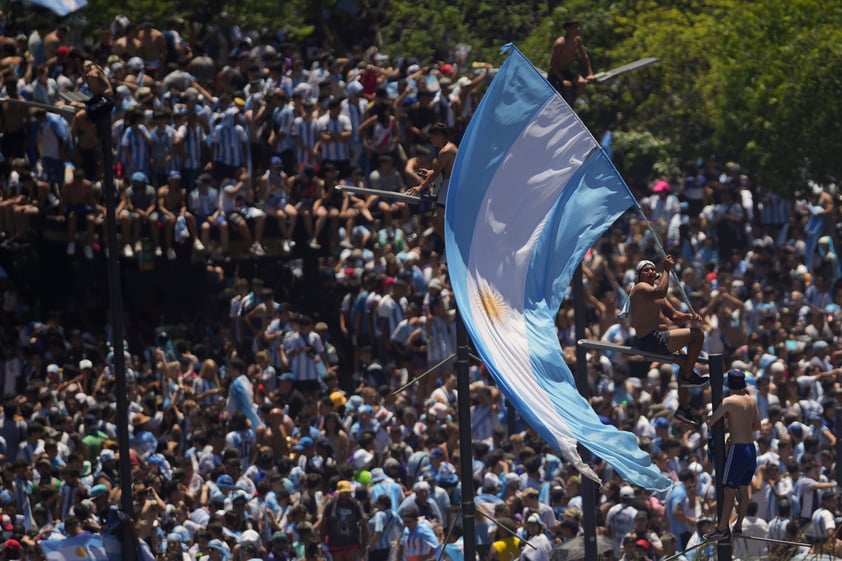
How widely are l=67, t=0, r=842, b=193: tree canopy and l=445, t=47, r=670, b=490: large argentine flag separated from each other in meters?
15.8

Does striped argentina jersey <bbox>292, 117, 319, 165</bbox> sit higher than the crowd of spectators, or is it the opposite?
striped argentina jersey <bbox>292, 117, 319, 165</bbox>

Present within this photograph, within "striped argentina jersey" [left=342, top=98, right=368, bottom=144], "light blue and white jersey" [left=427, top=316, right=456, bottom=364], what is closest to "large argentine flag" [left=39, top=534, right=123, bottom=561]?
"light blue and white jersey" [left=427, top=316, right=456, bottom=364]

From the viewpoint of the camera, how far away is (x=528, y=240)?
19.9 m

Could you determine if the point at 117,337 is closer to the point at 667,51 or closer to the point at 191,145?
the point at 191,145

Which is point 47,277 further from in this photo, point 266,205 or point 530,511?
point 530,511

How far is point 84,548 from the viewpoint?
75.4 ft

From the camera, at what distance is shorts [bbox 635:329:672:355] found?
19531 millimetres

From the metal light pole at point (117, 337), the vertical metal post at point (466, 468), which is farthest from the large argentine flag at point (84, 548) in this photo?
the vertical metal post at point (466, 468)

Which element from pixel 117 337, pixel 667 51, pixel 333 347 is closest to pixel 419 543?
pixel 117 337

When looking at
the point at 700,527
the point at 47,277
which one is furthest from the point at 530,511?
the point at 47,277

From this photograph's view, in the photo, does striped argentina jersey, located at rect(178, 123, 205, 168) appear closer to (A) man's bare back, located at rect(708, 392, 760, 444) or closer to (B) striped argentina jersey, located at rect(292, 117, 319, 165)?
(B) striped argentina jersey, located at rect(292, 117, 319, 165)

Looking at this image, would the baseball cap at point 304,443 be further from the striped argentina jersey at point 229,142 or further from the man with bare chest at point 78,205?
the striped argentina jersey at point 229,142

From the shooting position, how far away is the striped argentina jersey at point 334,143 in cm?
3400

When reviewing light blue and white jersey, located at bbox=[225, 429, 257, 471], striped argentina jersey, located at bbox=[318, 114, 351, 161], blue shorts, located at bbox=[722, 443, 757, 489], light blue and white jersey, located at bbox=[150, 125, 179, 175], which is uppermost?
blue shorts, located at bbox=[722, 443, 757, 489]
